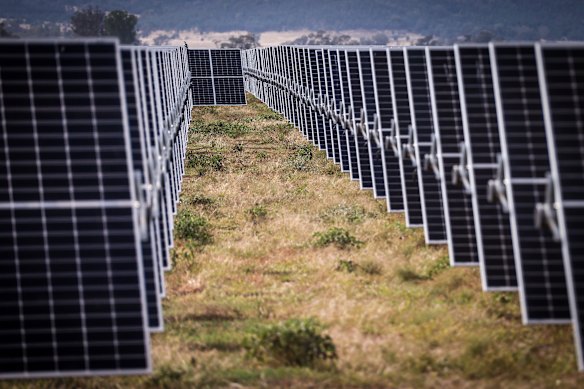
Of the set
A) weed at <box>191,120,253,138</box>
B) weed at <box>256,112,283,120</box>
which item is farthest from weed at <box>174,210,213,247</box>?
weed at <box>256,112,283,120</box>

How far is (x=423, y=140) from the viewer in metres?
15.8

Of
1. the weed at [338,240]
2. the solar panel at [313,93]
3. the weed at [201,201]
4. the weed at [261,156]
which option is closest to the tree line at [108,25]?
the solar panel at [313,93]

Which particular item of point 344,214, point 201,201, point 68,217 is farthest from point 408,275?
point 201,201

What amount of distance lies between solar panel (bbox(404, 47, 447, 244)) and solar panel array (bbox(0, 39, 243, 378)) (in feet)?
20.0

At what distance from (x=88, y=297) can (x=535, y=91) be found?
16.0ft

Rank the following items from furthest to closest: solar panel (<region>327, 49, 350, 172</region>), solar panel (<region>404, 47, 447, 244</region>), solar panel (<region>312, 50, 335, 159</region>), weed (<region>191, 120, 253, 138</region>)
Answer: weed (<region>191, 120, 253, 138</region>) < solar panel (<region>312, 50, 335, 159</region>) < solar panel (<region>327, 49, 350, 172</region>) < solar panel (<region>404, 47, 447, 244</region>)

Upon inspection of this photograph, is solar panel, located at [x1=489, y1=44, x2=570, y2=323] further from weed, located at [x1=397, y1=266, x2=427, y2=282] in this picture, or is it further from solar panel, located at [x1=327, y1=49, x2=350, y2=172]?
solar panel, located at [x1=327, y1=49, x2=350, y2=172]

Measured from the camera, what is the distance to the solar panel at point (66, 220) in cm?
953

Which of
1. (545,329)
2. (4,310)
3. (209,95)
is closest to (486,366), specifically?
(545,329)

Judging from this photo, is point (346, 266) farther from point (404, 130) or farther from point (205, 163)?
point (205, 163)

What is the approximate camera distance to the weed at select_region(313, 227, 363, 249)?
16.6 meters

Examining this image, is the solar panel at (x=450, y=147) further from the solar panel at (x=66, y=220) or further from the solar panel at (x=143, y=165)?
the solar panel at (x=66, y=220)

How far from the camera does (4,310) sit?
958cm

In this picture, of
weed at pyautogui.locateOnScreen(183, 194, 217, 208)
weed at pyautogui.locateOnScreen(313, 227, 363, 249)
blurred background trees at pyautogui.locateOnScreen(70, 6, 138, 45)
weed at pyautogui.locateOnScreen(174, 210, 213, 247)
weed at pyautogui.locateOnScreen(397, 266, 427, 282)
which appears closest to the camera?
weed at pyautogui.locateOnScreen(397, 266, 427, 282)
